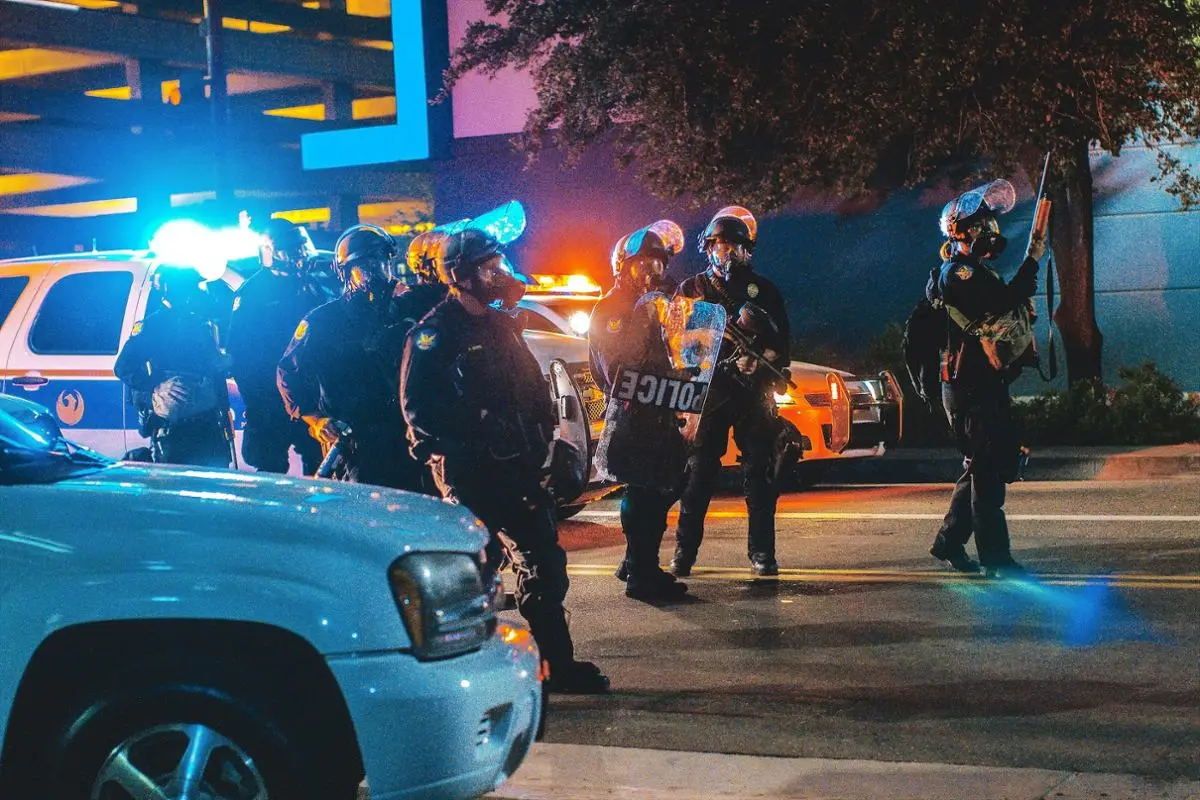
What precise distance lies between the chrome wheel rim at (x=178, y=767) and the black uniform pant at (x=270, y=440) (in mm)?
5223

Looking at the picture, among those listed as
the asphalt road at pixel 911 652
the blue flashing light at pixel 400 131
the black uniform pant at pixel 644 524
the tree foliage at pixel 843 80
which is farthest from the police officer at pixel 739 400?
the blue flashing light at pixel 400 131

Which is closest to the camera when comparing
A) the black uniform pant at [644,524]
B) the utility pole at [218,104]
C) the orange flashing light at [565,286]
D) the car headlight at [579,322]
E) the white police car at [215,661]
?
the white police car at [215,661]

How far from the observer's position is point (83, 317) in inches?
394

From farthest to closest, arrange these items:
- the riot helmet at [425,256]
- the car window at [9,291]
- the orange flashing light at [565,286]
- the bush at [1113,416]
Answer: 1. the bush at [1113,416]
2. the orange flashing light at [565,286]
3. the car window at [9,291]
4. the riot helmet at [425,256]

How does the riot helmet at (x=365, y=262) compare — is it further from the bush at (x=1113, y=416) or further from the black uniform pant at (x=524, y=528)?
the bush at (x=1113, y=416)

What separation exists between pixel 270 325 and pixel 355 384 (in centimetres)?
186

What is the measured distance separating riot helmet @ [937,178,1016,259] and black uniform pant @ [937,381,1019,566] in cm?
69

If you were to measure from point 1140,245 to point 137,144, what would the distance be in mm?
23312

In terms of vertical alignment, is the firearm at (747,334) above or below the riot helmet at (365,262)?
below

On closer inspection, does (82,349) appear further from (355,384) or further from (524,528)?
(524,528)

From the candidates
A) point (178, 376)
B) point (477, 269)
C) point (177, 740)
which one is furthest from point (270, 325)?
point (177, 740)

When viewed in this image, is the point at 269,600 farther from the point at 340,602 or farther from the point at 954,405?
the point at 954,405

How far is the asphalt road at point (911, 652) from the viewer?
5.76 meters

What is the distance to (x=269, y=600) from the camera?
3.91m
